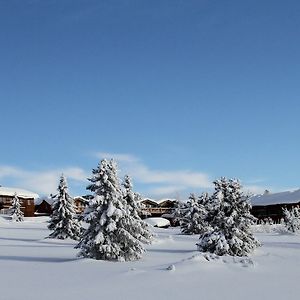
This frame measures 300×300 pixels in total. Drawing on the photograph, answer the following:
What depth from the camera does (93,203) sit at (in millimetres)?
18484

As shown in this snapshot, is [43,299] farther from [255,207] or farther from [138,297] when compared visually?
[255,207]

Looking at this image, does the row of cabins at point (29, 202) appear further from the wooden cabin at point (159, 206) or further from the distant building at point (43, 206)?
the wooden cabin at point (159, 206)

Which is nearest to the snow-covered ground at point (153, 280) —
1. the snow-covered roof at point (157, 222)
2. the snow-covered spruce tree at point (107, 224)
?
the snow-covered spruce tree at point (107, 224)

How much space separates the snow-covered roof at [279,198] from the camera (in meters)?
73.6

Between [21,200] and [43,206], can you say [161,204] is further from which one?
[21,200]

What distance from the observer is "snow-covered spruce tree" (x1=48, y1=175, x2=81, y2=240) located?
108 ft

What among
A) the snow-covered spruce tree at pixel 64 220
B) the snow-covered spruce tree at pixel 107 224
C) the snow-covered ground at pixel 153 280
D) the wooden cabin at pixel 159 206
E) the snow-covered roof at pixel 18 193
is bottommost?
the snow-covered ground at pixel 153 280

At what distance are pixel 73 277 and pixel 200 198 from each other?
3496 cm

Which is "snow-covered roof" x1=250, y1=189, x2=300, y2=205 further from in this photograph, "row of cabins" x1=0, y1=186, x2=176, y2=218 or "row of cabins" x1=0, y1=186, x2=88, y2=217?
"row of cabins" x1=0, y1=186, x2=88, y2=217

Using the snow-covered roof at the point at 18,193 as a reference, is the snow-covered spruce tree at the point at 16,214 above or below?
below

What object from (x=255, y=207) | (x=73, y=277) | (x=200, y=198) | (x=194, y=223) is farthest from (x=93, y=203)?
(x=255, y=207)

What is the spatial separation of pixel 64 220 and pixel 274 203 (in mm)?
50215

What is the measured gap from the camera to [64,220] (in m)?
33.3

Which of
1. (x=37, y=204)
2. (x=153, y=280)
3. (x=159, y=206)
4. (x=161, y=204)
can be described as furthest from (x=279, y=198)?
(x=153, y=280)
